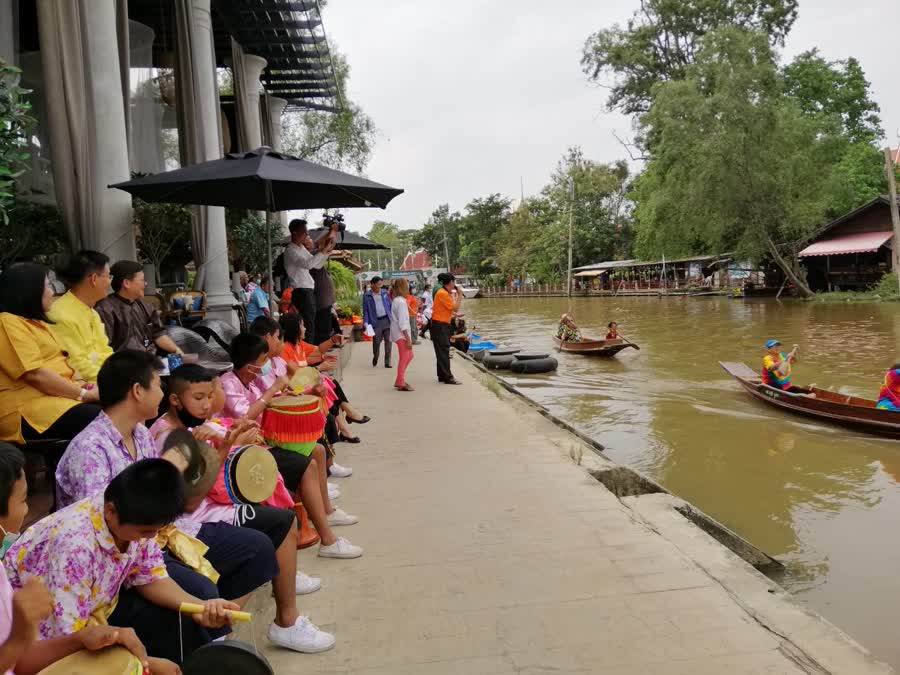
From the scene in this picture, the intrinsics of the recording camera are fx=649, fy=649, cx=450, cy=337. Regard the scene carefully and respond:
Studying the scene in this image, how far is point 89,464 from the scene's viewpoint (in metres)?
2.33

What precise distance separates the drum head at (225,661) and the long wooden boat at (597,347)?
54.5 ft

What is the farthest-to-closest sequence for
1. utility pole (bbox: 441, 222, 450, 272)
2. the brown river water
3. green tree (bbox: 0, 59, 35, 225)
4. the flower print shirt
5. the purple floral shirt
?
utility pole (bbox: 441, 222, 450, 272)
the brown river water
green tree (bbox: 0, 59, 35, 225)
the purple floral shirt
the flower print shirt

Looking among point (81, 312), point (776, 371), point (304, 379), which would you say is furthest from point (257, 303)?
point (776, 371)

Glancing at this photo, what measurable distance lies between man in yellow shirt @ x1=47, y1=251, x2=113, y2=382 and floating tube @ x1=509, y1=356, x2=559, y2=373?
43.1 ft

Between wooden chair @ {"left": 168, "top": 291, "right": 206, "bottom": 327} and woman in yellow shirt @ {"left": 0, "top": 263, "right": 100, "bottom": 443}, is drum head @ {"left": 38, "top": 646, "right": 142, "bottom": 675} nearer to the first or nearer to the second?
woman in yellow shirt @ {"left": 0, "top": 263, "right": 100, "bottom": 443}

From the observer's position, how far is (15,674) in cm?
176

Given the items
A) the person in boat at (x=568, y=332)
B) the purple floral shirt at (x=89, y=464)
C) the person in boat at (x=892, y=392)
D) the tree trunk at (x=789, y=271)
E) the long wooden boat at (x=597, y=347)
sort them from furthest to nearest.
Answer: the tree trunk at (x=789, y=271), the person in boat at (x=568, y=332), the long wooden boat at (x=597, y=347), the person in boat at (x=892, y=392), the purple floral shirt at (x=89, y=464)

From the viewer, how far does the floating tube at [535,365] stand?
16.3 meters

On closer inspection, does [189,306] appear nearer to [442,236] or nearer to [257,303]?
[257,303]

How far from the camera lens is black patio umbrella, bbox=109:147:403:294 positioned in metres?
5.77

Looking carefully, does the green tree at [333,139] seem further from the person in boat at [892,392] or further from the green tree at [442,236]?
the green tree at [442,236]

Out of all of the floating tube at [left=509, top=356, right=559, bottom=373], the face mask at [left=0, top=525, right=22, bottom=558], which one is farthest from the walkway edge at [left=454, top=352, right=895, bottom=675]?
the floating tube at [left=509, top=356, right=559, bottom=373]

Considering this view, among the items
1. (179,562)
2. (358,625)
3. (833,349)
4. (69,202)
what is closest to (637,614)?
(358,625)

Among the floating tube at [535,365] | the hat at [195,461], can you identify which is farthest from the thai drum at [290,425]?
the floating tube at [535,365]
